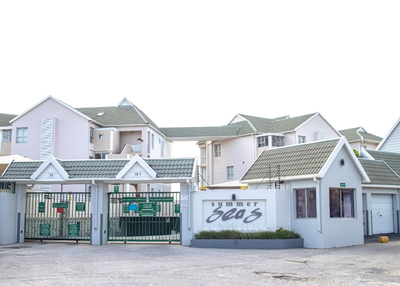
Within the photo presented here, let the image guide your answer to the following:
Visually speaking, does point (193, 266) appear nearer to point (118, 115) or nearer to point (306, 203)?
point (306, 203)

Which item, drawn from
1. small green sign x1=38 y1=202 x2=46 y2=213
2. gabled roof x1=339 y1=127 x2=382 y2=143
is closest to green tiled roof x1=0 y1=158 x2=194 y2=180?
small green sign x1=38 y1=202 x2=46 y2=213

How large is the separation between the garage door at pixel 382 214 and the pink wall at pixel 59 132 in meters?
25.9

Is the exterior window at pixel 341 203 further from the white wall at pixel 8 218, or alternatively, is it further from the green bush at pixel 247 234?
the white wall at pixel 8 218

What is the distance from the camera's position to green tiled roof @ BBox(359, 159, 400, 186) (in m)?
25.8

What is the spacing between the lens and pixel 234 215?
20.5 m

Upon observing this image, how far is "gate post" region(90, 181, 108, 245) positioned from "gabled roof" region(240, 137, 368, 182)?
7117mm

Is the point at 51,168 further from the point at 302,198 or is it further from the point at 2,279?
the point at 302,198

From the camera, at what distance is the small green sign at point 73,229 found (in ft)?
70.7

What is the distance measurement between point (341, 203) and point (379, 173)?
279 inches

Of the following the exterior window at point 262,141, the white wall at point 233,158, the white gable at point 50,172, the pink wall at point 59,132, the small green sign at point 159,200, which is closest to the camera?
the small green sign at point 159,200

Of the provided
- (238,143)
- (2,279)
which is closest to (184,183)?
(2,279)

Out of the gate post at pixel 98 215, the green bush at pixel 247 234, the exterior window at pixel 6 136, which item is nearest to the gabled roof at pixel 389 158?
the green bush at pixel 247 234

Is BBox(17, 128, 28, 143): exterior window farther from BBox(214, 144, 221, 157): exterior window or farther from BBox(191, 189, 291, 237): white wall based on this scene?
BBox(191, 189, 291, 237): white wall

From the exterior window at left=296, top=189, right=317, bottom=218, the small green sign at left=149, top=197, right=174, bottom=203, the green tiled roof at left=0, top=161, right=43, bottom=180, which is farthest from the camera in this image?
the green tiled roof at left=0, top=161, right=43, bottom=180
